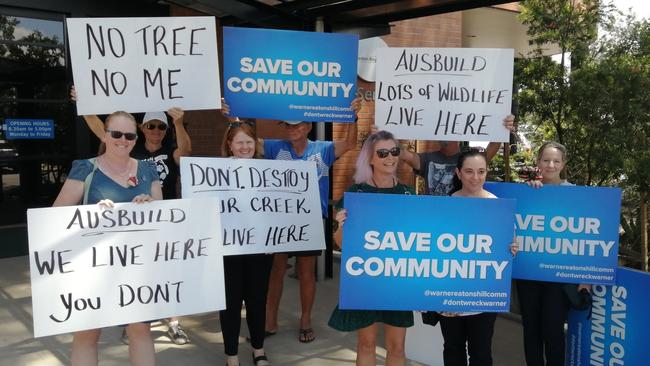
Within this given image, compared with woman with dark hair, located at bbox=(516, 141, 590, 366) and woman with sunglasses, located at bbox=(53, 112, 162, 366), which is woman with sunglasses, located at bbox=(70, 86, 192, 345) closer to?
woman with sunglasses, located at bbox=(53, 112, 162, 366)

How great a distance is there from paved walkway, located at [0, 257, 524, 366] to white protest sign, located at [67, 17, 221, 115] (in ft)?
5.94

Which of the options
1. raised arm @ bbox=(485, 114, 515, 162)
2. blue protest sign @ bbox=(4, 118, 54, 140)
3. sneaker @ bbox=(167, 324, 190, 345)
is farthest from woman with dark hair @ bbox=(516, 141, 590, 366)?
blue protest sign @ bbox=(4, 118, 54, 140)

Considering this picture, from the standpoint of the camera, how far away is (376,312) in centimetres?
282

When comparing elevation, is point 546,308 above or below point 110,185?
below

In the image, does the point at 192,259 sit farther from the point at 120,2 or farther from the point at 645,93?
Answer: the point at 120,2

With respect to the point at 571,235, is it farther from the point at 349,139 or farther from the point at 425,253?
the point at 349,139

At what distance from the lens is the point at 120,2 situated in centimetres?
720

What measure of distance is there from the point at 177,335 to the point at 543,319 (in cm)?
267

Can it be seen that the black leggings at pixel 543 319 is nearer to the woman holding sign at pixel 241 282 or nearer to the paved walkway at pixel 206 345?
the paved walkway at pixel 206 345

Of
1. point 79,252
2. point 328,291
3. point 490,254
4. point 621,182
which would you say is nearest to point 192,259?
point 79,252

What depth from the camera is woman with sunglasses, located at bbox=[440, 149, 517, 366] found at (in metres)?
2.75

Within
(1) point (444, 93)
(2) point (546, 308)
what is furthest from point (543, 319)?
(1) point (444, 93)

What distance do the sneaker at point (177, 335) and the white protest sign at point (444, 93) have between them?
2218 mm

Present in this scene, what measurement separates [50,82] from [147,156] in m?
4.04
